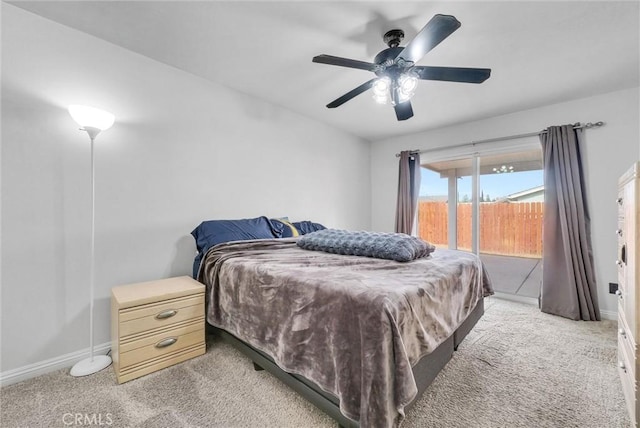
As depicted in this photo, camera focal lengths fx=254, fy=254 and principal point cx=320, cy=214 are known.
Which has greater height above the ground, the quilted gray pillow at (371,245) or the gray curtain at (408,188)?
the gray curtain at (408,188)

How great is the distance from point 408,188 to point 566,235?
6.32 ft

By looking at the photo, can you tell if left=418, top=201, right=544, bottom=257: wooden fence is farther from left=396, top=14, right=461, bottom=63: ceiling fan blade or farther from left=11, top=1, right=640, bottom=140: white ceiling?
left=396, top=14, right=461, bottom=63: ceiling fan blade

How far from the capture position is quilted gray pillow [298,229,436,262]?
1799mm

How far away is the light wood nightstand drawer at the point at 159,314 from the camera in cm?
156

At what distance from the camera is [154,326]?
166cm

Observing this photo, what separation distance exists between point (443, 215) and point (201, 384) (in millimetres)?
3701

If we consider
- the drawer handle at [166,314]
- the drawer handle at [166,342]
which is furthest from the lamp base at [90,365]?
the drawer handle at [166,314]

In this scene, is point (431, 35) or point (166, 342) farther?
point (166, 342)

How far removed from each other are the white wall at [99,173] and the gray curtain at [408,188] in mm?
Result: 2361

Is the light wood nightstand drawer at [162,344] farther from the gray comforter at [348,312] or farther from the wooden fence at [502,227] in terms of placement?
the wooden fence at [502,227]

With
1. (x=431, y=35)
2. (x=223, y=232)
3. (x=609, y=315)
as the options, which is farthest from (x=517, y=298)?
(x=223, y=232)

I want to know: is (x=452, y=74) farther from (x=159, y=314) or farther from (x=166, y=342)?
(x=166, y=342)

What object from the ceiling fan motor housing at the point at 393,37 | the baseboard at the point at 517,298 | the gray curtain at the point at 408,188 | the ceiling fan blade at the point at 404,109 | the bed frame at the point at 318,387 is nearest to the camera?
the bed frame at the point at 318,387

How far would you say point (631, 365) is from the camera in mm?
1265
